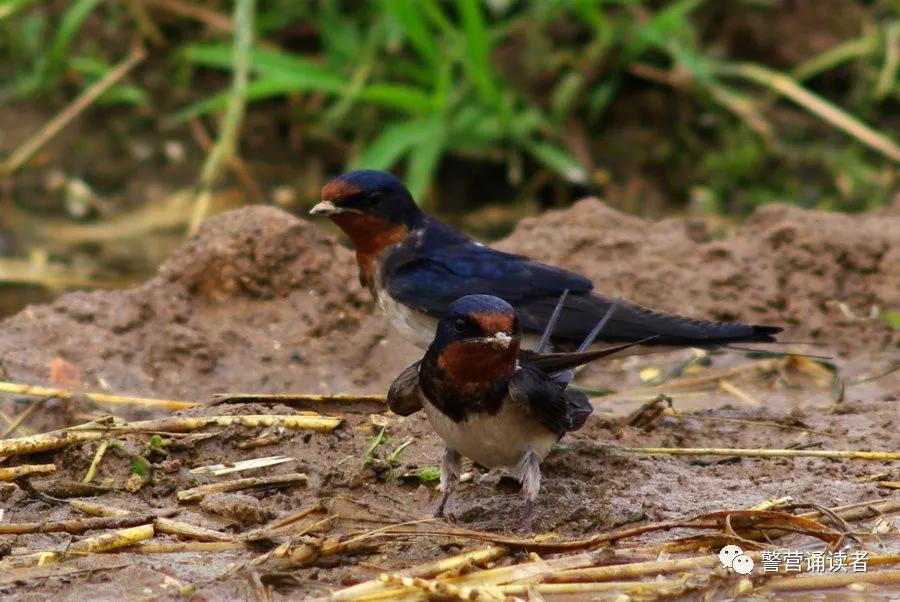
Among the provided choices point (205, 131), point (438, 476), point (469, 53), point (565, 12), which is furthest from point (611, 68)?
point (438, 476)

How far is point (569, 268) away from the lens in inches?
254

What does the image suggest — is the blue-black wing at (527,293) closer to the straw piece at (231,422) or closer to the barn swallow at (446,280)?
the barn swallow at (446,280)

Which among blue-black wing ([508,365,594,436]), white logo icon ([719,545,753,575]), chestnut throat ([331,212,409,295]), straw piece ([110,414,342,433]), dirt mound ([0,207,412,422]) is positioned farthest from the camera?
chestnut throat ([331,212,409,295])

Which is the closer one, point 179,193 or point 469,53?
point 469,53

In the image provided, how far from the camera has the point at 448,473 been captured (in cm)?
418

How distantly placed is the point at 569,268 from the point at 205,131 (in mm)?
4095

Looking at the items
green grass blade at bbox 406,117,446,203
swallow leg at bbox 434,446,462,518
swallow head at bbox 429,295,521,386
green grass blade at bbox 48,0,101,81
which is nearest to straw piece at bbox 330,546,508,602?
swallow leg at bbox 434,446,462,518

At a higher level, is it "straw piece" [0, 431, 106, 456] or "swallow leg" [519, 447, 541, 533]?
"swallow leg" [519, 447, 541, 533]

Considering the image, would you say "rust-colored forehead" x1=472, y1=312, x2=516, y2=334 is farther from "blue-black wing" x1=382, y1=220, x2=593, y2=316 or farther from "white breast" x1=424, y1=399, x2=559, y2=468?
"blue-black wing" x1=382, y1=220, x2=593, y2=316

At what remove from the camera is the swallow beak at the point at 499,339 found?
12.6ft

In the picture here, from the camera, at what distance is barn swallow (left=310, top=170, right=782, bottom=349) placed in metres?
5.35

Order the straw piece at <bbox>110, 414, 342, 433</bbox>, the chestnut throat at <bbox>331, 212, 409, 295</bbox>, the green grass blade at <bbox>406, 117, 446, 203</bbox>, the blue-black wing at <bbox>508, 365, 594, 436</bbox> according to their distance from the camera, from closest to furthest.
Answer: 1. the blue-black wing at <bbox>508, 365, 594, 436</bbox>
2. the straw piece at <bbox>110, 414, 342, 433</bbox>
3. the chestnut throat at <bbox>331, 212, 409, 295</bbox>
4. the green grass blade at <bbox>406, 117, 446, 203</bbox>

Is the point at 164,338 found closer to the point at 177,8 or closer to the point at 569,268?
the point at 569,268

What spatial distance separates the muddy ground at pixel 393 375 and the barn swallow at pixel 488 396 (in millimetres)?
182
